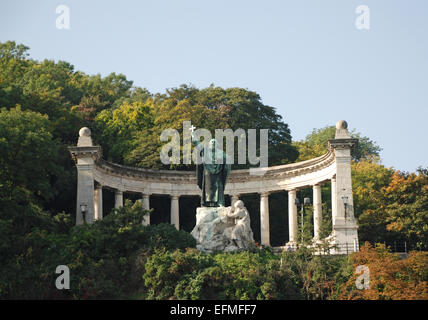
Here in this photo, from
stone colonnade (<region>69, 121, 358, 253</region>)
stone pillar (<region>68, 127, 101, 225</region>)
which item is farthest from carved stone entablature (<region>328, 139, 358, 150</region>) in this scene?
stone pillar (<region>68, 127, 101, 225</region>)

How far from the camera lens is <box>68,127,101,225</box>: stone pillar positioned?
219ft

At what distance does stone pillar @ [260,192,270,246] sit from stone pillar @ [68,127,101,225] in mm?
17365

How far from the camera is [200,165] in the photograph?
2459 inches

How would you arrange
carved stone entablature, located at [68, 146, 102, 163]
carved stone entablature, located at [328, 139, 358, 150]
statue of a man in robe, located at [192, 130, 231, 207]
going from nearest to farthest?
1. statue of a man in robe, located at [192, 130, 231, 207]
2. carved stone entablature, located at [68, 146, 102, 163]
3. carved stone entablature, located at [328, 139, 358, 150]

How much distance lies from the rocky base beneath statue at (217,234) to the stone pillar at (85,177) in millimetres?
10651

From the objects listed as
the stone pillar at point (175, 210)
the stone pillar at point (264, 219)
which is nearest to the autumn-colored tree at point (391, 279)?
the stone pillar at point (264, 219)

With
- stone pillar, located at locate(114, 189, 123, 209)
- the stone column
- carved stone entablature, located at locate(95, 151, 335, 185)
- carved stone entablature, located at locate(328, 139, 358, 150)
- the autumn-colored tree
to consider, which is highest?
carved stone entablature, located at locate(328, 139, 358, 150)

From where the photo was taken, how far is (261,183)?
77562 millimetres

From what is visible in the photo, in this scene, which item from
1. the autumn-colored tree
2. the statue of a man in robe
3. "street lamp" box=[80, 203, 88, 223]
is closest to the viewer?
the autumn-colored tree

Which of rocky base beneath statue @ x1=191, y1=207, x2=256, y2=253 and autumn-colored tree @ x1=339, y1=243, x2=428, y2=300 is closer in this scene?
autumn-colored tree @ x1=339, y1=243, x2=428, y2=300

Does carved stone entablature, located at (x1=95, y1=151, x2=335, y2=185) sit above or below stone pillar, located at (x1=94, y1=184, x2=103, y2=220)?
above

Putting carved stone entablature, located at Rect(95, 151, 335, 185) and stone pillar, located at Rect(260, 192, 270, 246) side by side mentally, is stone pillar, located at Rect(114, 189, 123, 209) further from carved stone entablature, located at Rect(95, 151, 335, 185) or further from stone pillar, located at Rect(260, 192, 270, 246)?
stone pillar, located at Rect(260, 192, 270, 246)

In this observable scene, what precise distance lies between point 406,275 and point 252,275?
33.4 feet
